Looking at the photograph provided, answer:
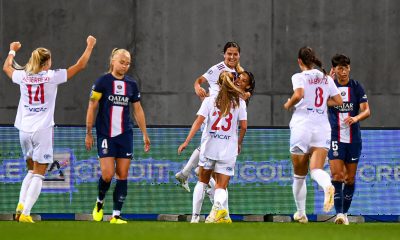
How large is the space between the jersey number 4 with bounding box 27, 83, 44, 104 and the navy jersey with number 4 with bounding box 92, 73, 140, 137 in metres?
0.58

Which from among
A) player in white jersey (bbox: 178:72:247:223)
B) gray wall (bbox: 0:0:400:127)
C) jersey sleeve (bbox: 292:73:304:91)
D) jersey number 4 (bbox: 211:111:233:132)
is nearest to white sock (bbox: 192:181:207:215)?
player in white jersey (bbox: 178:72:247:223)

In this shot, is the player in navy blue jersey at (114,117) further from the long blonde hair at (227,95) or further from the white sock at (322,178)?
the white sock at (322,178)

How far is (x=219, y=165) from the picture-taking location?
12258 millimetres

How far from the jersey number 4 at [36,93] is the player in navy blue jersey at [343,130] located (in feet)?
11.6

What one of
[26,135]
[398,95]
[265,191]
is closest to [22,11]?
[398,95]

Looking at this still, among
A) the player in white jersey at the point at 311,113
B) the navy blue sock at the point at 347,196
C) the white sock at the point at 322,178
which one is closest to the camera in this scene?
the white sock at the point at 322,178

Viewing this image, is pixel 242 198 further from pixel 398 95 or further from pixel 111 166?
pixel 398 95

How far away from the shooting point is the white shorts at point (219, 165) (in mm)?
12234

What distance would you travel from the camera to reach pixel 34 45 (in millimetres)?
23953

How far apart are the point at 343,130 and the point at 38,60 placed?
3.81m

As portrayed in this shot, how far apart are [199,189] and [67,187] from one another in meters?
4.10

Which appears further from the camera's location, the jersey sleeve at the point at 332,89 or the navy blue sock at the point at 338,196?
the navy blue sock at the point at 338,196

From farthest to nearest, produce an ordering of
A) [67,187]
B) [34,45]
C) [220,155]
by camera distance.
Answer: [34,45], [67,187], [220,155]

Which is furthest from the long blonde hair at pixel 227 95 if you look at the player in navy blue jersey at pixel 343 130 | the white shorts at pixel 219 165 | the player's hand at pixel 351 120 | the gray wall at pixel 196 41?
the gray wall at pixel 196 41
